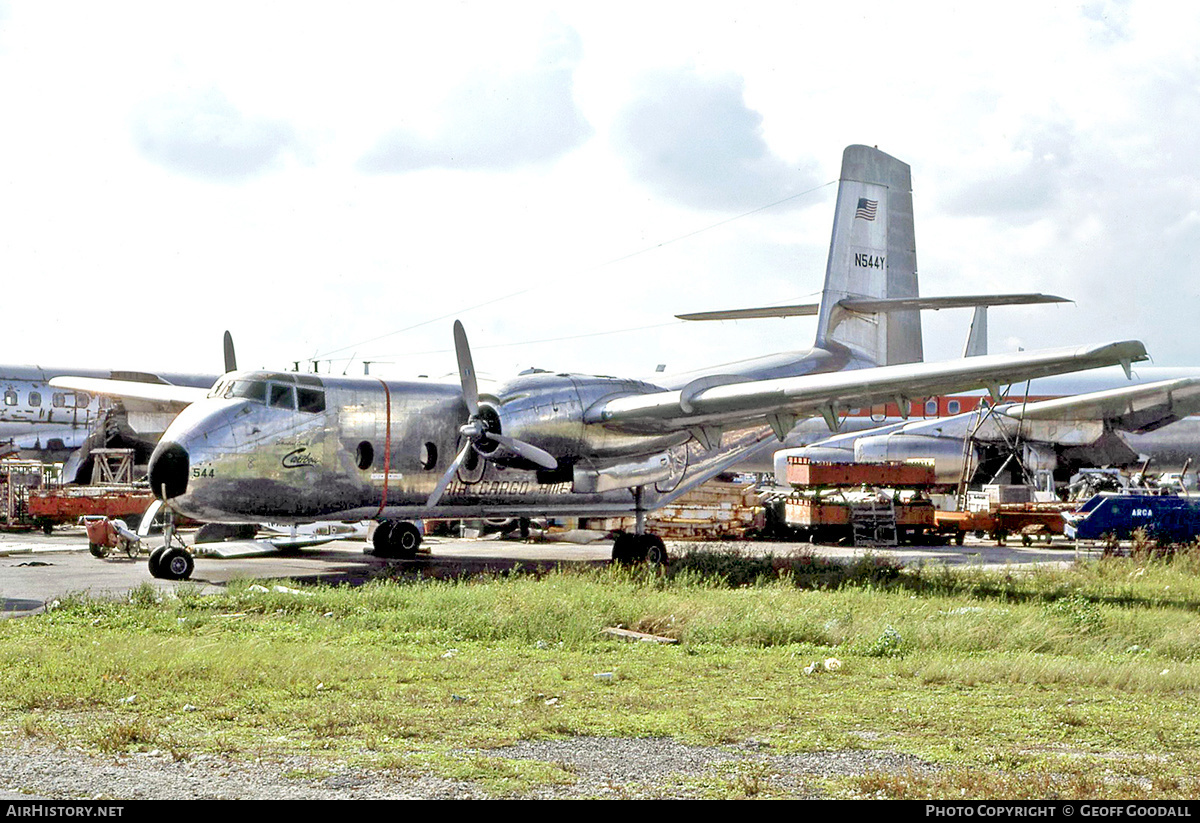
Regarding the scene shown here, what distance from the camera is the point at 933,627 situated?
1305cm

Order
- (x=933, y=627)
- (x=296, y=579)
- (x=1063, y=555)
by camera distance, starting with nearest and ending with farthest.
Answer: (x=933, y=627) → (x=296, y=579) → (x=1063, y=555)

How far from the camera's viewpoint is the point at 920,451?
38.3 meters

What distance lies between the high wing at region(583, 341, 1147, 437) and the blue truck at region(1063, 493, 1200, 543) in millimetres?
7233

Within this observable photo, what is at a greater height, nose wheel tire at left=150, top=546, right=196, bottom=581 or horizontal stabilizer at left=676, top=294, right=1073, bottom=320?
horizontal stabilizer at left=676, top=294, right=1073, bottom=320

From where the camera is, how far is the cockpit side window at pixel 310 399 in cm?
1930

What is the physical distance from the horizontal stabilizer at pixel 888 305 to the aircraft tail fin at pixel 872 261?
0.32 metres

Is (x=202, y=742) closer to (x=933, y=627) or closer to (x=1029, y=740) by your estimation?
(x=1029, y=740)

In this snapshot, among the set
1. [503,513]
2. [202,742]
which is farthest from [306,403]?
[202,742]

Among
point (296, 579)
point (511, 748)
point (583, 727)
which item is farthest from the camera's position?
point (296, 579)

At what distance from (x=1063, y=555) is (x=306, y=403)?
54.9 feet

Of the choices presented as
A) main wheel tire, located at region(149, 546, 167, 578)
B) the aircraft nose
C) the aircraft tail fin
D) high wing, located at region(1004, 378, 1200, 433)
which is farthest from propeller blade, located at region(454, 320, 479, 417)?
high wing, located at region(1004, 378, 1200, 433)

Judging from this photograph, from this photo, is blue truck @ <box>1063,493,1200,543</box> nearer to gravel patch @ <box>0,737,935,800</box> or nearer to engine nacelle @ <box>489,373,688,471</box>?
engine nacelle @ <box>489,373,688,471</box>

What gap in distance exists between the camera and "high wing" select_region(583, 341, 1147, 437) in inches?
669

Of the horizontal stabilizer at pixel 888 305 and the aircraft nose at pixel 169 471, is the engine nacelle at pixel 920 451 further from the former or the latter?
the aircraft nose at pixel 169 471
